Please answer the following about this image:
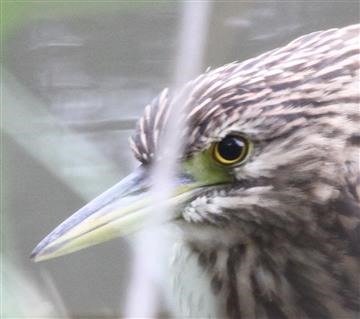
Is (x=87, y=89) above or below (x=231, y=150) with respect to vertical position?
above

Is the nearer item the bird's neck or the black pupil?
the black pupil

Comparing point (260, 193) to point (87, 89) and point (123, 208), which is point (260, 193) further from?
point (87, 89)

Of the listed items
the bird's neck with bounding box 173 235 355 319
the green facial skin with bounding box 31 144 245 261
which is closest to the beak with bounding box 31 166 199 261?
the green facial skin with bounding box 31 144 245 261

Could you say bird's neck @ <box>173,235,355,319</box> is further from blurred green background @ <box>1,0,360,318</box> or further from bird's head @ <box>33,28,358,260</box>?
blurred green background @ <box>1,0,360,318</box>

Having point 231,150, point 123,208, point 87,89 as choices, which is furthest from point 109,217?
point 87,89

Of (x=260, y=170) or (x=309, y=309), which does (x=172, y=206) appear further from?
(x=309, y=309)

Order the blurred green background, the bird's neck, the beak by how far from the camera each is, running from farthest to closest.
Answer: the blurred green background, the bird's neck, the beak

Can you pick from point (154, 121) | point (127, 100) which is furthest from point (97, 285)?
point (154, 121)
